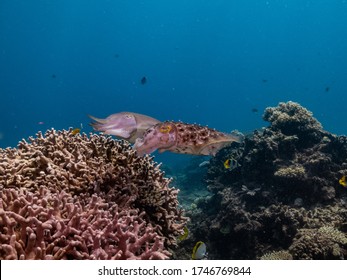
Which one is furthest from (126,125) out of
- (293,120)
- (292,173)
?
(293,120)

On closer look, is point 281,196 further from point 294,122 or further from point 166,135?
point 166,135

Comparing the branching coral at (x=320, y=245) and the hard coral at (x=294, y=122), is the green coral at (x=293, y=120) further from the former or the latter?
the branching coral at (x=320, y=245)

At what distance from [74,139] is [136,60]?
18547cm

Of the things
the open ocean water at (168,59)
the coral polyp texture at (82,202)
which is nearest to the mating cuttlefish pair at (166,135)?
the coral polyp texture at (82,202)

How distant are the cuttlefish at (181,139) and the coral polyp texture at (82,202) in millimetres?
884

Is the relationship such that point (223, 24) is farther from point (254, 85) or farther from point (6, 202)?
point (6, 202)

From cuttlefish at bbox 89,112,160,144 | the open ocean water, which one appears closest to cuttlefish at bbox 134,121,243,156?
cuttlefish at bbox 89,112,160,144

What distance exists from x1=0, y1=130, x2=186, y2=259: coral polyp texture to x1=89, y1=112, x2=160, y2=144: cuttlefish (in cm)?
66

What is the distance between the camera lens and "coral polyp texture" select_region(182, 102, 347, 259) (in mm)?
7203

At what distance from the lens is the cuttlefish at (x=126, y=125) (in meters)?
3.96

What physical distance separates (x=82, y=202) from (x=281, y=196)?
24.1 feet

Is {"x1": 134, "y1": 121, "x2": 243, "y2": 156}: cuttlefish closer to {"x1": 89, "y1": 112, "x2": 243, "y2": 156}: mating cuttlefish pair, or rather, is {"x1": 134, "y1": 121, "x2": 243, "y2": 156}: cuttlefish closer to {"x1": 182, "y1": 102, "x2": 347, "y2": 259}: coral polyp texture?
{"x1": 89, "y1": 112, "x2": 243, "y2": 156}: mating cuttlefish pair

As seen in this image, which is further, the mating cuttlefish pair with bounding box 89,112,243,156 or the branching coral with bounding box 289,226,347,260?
the branching coral with bounding box 289,226,347,260

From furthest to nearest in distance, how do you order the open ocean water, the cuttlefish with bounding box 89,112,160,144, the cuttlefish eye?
the open ocean water < the cuttlefish with bounding box 89,112,160,144 < the cuttlefish eye
